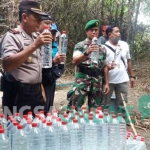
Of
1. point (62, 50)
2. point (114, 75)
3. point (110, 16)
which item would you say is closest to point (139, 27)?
point (110, 16)

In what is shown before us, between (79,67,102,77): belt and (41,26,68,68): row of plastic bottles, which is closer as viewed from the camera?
(41,26,68,68): row of plastic bottles

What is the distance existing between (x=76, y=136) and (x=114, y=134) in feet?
1.00

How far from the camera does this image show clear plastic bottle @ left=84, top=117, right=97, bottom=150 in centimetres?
200

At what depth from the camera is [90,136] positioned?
2023 millimetres

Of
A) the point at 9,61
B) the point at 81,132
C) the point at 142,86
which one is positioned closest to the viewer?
the point at 81,132

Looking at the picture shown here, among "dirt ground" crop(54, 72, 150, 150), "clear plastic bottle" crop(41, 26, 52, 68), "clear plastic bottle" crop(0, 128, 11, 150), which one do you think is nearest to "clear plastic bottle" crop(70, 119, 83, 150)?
"clear plastic bottle" crop(0, 128, 11, 150)

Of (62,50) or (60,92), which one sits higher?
(62,50)

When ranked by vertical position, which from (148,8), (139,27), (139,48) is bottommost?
(139,48)

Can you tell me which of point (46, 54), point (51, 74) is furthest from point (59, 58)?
point (51, 74)

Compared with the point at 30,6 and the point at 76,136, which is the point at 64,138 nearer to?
the point at 76,136

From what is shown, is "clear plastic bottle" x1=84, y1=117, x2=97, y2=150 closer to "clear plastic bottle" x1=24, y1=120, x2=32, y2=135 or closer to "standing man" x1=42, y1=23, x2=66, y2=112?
"clear plastic bottle" x1=24, y1=120, x2=32, y2=135

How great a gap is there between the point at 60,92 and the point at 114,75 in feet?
12.6

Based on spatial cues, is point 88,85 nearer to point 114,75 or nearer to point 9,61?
point 114,75

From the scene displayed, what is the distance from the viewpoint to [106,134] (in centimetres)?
210
